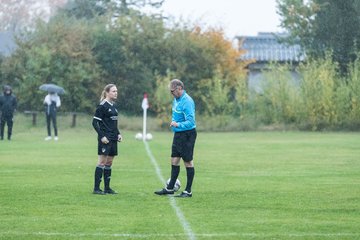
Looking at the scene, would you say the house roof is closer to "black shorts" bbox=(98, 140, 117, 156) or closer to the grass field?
the grass field

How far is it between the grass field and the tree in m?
21.8

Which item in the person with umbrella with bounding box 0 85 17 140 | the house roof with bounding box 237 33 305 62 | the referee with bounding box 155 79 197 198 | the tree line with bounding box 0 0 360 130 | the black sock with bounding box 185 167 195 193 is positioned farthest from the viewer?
the house roof with bounding box 237 33 305 62

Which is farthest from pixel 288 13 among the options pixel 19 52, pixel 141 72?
pixel 19 52

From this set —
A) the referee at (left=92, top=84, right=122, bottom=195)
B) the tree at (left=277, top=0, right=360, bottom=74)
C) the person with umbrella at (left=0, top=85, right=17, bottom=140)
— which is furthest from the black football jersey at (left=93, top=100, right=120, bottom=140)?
the tree at (left=277, top=0, right=360, bottom=74)

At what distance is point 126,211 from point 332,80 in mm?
32846

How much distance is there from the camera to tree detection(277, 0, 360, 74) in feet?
161

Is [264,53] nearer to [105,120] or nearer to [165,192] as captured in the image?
[105,120]

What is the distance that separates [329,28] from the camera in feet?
165

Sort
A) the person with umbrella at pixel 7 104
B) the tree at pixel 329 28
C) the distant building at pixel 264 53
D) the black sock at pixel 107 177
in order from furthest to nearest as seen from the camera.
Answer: the distant building at pixel 264 53, the tree at pixel 329 28, the person with umbrella at pixel 7 104, the black sock at pixel 107 177

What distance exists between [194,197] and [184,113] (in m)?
1.36

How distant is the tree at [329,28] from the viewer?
48938mm

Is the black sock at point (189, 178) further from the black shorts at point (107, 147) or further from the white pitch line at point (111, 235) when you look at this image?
the white pitch line at point (111, 235)

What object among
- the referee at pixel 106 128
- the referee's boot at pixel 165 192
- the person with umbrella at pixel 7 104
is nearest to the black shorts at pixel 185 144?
the referee's boot at pixel 165 192

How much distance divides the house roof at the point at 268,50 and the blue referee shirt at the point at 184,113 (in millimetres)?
45347
